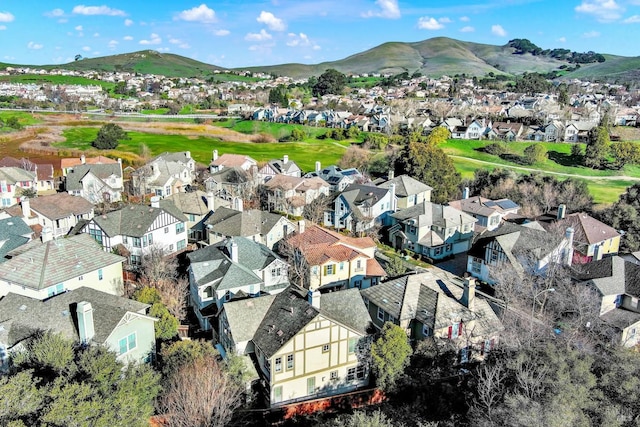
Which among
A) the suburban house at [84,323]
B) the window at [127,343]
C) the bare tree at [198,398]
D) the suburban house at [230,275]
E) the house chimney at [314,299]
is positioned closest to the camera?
the bare tree at [198,398]

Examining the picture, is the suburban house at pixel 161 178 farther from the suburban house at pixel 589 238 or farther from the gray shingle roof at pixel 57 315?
the suburban house at pixel 589 238

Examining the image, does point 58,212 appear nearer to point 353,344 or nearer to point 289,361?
point 289,361

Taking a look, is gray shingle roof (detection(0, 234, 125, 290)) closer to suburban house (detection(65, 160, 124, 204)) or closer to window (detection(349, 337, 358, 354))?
window (detection(349, 337, 358, 354))

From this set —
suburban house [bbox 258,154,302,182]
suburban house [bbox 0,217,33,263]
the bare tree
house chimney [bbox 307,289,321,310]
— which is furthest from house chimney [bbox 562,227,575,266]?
suburban house [bbox 0,217,33,263]

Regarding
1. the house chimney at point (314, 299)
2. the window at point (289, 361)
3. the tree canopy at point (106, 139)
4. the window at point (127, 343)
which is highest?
the tree canopy at point (106, 139)

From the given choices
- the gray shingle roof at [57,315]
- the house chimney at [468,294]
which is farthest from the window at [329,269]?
the gray shingle roof at [57,315]

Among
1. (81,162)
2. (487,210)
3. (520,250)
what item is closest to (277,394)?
(520,250)
